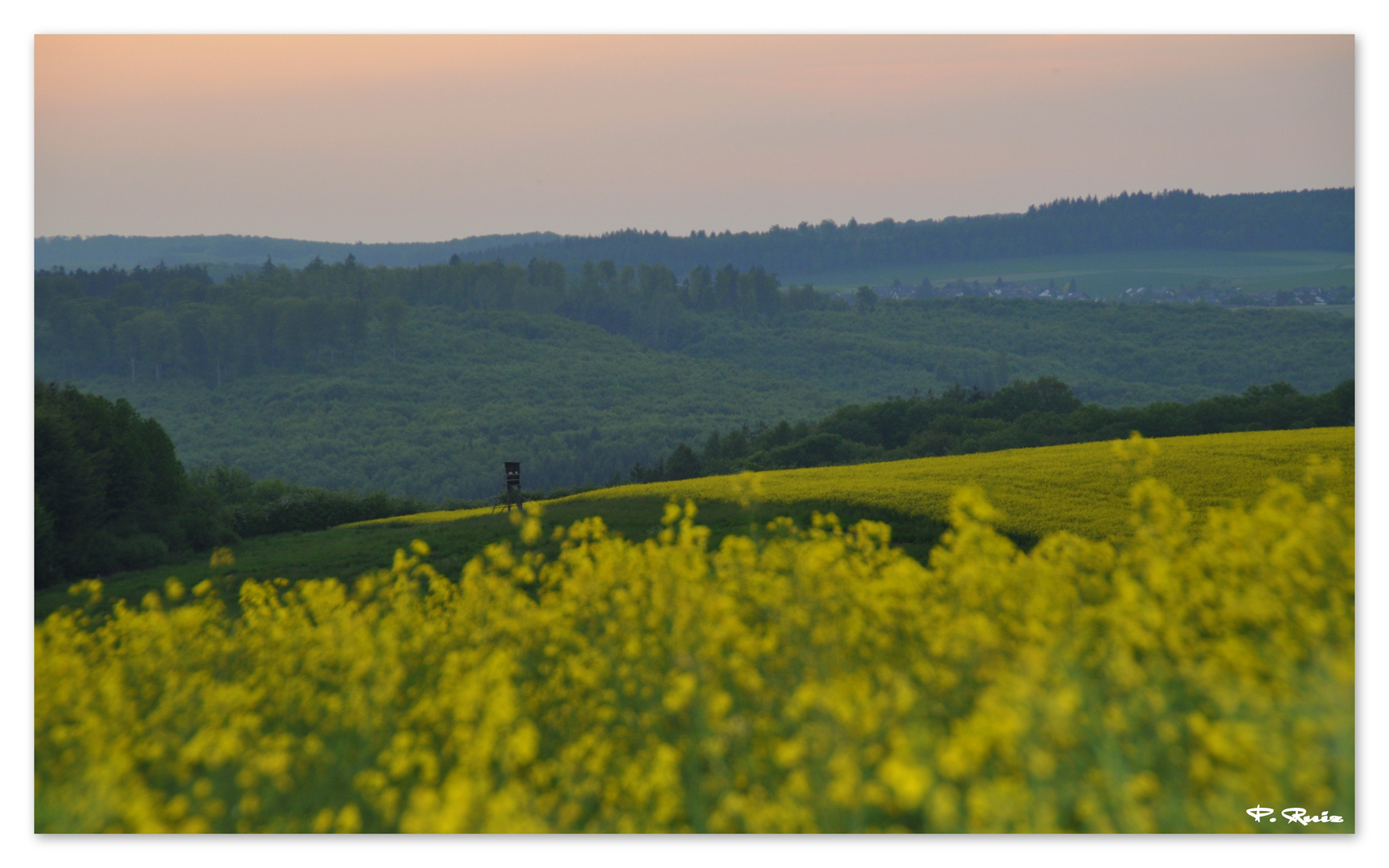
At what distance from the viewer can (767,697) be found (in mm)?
4758

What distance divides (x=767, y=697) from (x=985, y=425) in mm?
26254

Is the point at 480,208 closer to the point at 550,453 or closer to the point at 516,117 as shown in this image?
the point at 516,117

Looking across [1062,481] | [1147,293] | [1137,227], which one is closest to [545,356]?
[1147,293]

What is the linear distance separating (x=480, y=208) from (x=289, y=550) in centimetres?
455

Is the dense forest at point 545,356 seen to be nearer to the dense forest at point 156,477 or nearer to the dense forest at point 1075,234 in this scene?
the dense forest at point 156,477

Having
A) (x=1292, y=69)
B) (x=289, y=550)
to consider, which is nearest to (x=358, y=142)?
(x=289, y=550)

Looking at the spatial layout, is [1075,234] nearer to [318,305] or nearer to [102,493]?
[102,493]

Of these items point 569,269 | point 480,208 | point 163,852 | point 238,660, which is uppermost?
point 569,269

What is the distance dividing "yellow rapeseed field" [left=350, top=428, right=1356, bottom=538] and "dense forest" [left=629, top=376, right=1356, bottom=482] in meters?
0.58

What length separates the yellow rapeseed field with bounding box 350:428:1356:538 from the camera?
856 centimetres

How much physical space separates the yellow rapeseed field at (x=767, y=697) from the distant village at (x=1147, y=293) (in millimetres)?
3795

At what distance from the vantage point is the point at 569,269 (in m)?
81.2

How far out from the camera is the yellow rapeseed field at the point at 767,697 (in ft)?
13.8
